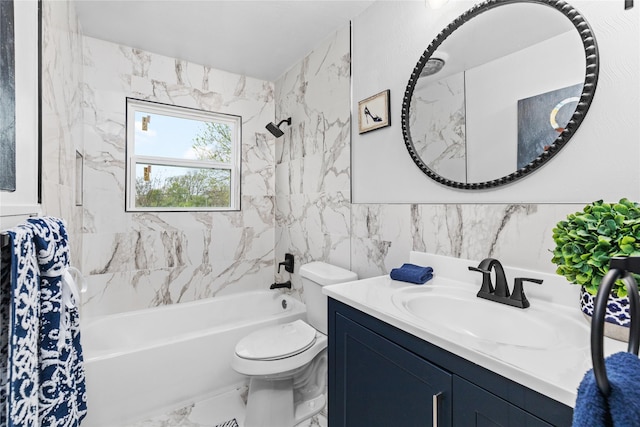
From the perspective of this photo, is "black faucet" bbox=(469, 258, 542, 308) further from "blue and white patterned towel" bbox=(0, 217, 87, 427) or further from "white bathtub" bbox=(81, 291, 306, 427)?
"white bathtub" bbox=(81, 291, 306, 427)

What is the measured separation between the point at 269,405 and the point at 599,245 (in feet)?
5.62

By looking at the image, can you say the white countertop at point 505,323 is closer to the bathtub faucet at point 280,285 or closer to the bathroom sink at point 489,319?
the bathroom sink at point 489,319

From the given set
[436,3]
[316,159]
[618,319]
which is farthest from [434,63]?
[618,319]

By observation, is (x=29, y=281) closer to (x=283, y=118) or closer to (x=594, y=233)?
(x=594, y=233)

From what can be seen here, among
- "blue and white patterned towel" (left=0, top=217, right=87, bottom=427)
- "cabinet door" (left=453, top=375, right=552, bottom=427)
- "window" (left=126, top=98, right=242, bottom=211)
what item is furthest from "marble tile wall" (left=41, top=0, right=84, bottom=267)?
"cabinet door" (left=453, top=375, right=552, bottom=427)

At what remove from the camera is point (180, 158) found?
2738mm

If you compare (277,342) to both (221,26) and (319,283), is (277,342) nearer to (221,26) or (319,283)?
(319,283)

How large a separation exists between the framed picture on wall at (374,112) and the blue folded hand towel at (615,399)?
5.05ft

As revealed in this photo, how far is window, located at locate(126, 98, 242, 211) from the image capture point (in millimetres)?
2549

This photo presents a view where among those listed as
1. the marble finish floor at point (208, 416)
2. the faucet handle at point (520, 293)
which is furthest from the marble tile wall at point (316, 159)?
the faucet handle at point (520, 293)

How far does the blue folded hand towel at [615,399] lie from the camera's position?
1.14 ft

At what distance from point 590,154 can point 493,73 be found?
489mm

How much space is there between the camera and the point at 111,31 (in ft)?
7.32

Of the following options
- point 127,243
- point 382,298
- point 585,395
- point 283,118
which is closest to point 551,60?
point 382,298
